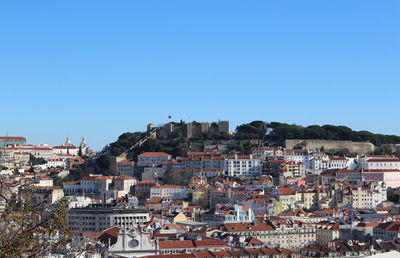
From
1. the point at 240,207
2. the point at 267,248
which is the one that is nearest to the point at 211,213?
the point at 240,207

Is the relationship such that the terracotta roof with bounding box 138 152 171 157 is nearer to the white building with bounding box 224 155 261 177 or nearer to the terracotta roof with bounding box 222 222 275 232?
the white building with bounding box 224 155 261 177

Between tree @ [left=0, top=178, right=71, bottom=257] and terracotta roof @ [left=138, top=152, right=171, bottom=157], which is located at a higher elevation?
terracotta roof @ [left=138, top=152, right=171, bottom=157]

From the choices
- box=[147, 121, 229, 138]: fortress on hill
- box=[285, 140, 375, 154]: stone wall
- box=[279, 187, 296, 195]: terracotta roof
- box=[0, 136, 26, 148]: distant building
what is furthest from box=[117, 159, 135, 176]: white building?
box=[0, 136, 26, 148]: distant building

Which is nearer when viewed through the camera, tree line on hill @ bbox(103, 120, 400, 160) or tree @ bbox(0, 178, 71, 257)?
tree @ bbox(0, 178, 71, 257)

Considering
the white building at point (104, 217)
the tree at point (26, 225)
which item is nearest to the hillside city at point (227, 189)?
the white building at point (104, 217)

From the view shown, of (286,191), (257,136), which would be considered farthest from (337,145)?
(286,191)

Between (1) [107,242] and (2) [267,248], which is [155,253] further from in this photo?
(2) [267,248]

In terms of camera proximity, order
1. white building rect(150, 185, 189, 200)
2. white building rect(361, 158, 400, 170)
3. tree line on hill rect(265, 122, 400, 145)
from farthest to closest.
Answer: tree line on hill rect(265, 122, 400, 145) → white building rect(361, 158, 400, 170) → white building rect(150, 185, 189, 200)
